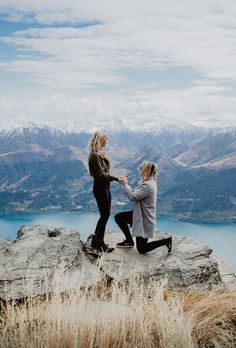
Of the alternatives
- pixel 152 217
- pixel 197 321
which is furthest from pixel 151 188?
pixel 197 321

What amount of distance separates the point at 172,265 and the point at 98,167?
2964mm

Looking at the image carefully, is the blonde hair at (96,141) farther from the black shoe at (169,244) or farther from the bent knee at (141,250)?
the black shoe at (169,244)

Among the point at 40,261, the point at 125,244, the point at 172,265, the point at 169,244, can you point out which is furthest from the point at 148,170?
the point at 40,261

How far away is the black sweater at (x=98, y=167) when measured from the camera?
31.9 feet

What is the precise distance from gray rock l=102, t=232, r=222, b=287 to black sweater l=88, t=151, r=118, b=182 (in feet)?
6.19

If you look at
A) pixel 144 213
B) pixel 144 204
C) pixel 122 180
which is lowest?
pixel 144 213

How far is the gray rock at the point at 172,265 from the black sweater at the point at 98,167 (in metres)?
1.89

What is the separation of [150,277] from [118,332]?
507 cm

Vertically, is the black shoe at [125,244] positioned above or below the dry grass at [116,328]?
below

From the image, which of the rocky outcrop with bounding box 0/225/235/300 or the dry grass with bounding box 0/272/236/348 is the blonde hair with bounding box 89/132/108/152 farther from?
the dry grass with bounding box 0/272/236/348

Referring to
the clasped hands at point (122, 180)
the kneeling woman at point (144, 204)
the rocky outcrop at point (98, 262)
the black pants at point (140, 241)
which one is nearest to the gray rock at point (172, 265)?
the rocky outcrop at point (98, 262)

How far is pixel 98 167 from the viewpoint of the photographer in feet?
32.1

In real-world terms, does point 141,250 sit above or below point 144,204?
below

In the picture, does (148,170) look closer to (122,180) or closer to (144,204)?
(122,180)
